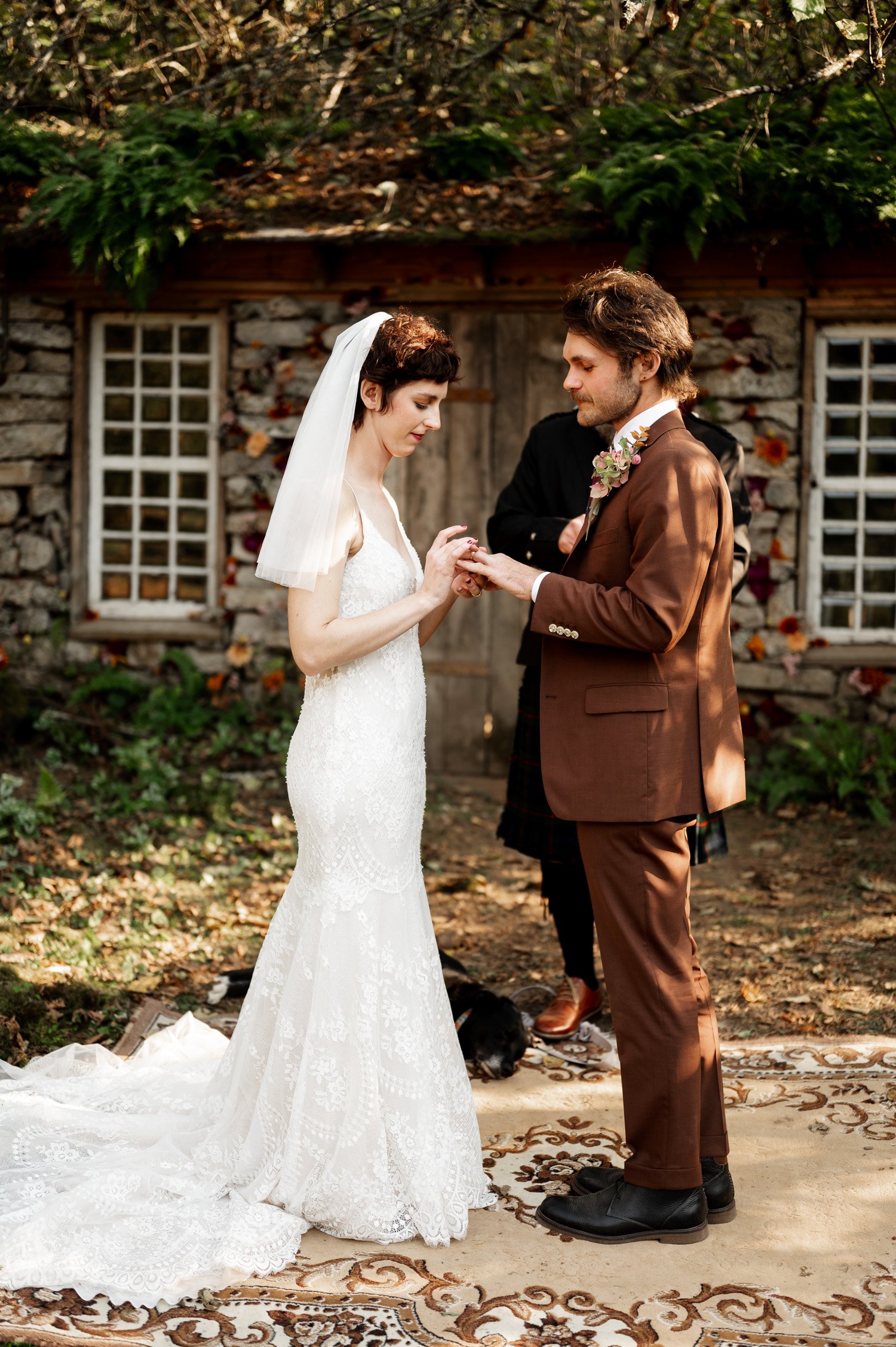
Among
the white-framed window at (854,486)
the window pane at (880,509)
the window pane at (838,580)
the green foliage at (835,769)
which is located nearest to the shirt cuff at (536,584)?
the green foliage at (835,769)

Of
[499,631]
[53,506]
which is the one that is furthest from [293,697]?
[53,506]

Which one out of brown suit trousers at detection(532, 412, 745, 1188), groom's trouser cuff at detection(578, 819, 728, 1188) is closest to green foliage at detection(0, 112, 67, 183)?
brown suit trousers at detection(532, 412, 745, 1188)

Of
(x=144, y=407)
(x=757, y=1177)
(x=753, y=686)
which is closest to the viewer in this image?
(x=757, y=1177)

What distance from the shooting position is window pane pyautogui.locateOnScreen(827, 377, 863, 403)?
25.7 ft

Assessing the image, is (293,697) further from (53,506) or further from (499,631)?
(53,506)

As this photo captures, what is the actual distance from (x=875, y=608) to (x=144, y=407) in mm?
5013

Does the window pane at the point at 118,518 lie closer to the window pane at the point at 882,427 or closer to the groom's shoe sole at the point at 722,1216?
the window pane at the point at 882,427

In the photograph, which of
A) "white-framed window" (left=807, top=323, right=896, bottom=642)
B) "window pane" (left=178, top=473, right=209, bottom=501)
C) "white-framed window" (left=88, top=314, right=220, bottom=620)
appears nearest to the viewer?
"white-framed window" (left=807, top=323, right=896, bottom=642)

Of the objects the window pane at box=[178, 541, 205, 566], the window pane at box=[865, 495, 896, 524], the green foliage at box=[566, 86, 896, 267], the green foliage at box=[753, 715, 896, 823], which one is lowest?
the green foliage at box=[753, 715, 896, 823]

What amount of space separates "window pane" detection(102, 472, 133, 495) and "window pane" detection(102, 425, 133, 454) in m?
0.15

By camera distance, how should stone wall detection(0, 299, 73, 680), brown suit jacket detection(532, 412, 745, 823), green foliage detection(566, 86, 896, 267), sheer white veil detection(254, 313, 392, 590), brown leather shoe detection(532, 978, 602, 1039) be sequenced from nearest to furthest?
brown suit jacket detection(532, 412, 745, 823)
sheer white veil detection(254, 313, 392, 590)
brown leather shoe detection(532, 978, 602, 1039)
green foliage detection(566, 86, 896, 267)
stone wall detection(0, 299, 73, 680)

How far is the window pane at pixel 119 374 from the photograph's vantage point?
27.5 ft

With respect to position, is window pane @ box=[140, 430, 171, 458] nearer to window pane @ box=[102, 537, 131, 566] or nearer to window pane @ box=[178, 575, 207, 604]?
window pane @ box=[102, 537, 131, 566]

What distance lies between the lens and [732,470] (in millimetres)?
4301
